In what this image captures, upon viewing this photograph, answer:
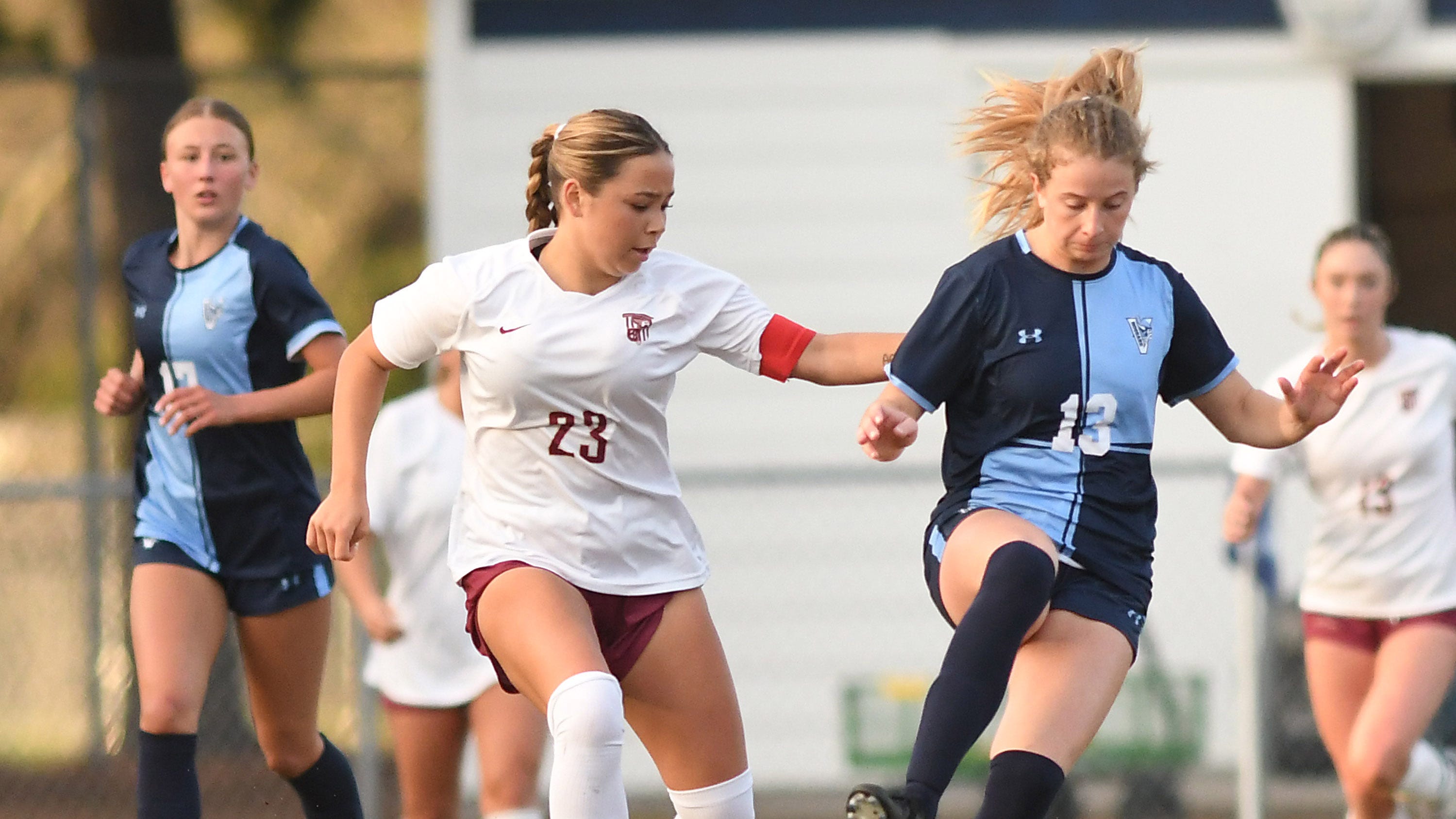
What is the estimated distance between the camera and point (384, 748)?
32.2 ft

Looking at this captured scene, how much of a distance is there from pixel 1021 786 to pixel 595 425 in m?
1.25

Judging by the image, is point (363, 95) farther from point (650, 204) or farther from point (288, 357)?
point (650, 204)

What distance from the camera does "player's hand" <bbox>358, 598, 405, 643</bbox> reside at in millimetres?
6180

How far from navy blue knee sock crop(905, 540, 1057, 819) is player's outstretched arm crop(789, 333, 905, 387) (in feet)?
2.13

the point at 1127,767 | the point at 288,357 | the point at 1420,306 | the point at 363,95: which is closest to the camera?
the point at 288,357

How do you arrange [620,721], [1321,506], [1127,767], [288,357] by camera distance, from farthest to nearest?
[1127,767] → [1321,506] → [288,357] → [620,721]

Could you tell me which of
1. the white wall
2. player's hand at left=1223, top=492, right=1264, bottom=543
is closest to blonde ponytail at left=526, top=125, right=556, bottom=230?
player's hand at left=1223, top=492, right=1264, bottom=543

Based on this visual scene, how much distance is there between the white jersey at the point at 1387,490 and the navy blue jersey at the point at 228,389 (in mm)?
2994

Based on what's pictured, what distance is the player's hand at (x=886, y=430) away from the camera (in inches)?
164

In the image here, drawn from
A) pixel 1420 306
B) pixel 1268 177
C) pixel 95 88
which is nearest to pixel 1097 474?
pixel 1268 177

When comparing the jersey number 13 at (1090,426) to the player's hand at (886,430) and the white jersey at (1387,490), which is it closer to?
the player's hand at (886,430)

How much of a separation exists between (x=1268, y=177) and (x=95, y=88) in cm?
611

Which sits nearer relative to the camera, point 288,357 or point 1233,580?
point 288,357

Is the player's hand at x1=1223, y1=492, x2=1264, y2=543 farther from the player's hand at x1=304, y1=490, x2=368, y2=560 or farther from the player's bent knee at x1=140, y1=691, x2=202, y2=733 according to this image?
the player's bent knee at x1=140, y1=691, x2=202, y2=733
